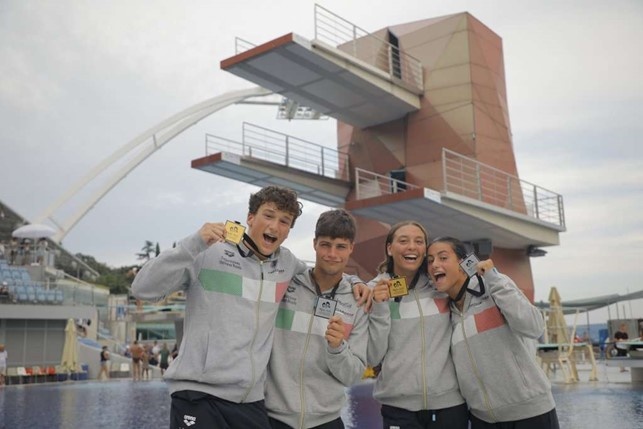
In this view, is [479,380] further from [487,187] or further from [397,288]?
[487,187]

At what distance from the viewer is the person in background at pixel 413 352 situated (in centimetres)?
333

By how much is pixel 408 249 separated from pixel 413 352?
593 mm

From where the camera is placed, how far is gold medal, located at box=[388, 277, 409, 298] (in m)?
3.21

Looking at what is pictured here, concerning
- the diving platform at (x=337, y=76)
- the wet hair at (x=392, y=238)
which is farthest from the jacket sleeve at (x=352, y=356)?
the diving platform at (x=337, y=76)

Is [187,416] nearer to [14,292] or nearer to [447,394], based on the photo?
[447,394]

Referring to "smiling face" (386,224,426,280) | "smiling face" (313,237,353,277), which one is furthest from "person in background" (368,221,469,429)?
"smiling face" (313,237,353,277)

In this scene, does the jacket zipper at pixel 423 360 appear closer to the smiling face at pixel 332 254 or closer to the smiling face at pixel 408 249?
the smiling face at pixel 408 249

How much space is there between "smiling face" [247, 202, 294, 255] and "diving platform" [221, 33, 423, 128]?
14271 millimetres

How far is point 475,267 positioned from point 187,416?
5.53ft

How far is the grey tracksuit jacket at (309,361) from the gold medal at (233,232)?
56cm

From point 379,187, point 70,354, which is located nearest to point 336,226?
point 379,187

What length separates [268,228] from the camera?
3.09 meters

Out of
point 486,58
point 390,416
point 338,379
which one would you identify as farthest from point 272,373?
point 486,58

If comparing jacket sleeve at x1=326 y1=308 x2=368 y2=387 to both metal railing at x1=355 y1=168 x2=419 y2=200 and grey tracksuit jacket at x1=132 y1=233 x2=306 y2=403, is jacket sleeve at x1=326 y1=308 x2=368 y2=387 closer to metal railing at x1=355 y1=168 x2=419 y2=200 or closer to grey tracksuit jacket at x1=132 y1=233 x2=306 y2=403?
grey tracksuit jacket at x1=132 y1=233 x2=306 y2=403
